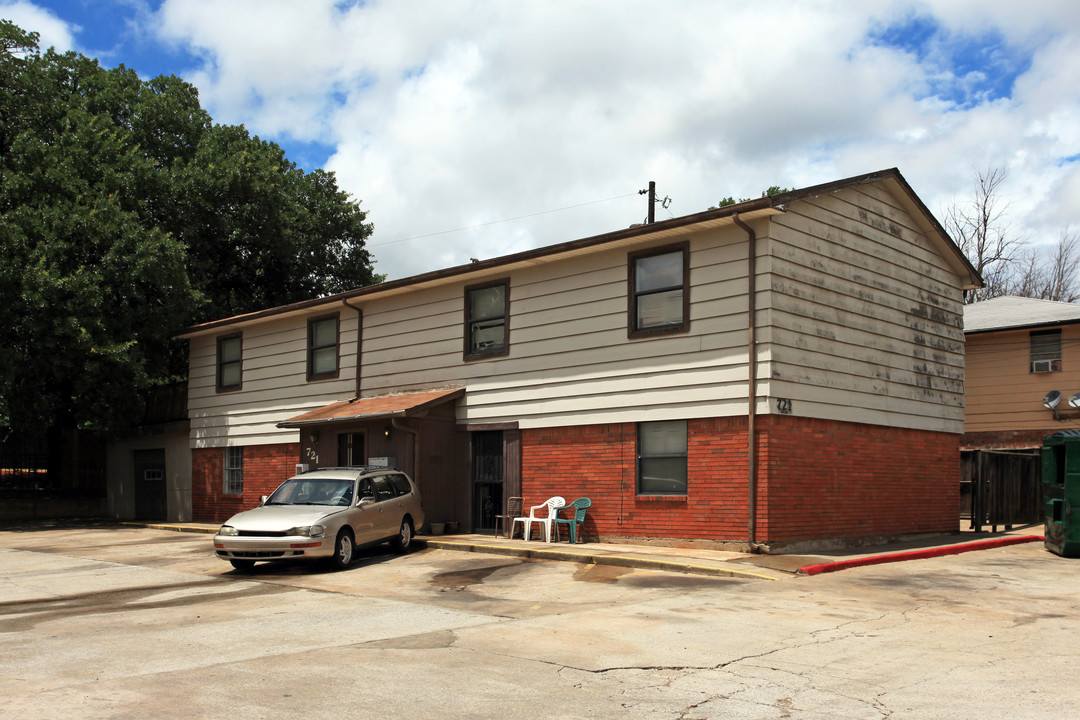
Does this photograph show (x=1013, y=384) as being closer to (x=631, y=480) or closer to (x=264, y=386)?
(x=631, y=480)

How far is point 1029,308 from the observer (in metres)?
27.8

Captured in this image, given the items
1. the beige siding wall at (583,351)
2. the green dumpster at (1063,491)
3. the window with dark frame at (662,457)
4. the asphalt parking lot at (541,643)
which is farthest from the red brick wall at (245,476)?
the green dumpster at (1063,491)

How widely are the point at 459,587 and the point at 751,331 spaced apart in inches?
232

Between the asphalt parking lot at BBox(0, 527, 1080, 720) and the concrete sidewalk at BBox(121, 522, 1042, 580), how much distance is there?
0.31 metres

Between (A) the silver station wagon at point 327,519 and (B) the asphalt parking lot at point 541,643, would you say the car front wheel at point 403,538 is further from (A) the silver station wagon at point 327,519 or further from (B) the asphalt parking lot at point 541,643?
(B) the asphalt parking lot at point 541,643

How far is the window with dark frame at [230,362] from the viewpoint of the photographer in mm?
25500

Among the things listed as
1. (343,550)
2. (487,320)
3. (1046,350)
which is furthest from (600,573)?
(1046,350)

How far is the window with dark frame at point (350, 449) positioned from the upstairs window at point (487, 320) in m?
3.13

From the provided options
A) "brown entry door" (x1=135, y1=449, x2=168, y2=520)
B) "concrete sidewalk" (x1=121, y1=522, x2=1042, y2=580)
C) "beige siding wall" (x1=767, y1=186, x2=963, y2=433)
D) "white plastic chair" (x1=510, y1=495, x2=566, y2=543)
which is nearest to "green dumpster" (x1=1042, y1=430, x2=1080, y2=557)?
"concrete sidewalk" (x1=121, y1=522, x2=1042, y2=580)

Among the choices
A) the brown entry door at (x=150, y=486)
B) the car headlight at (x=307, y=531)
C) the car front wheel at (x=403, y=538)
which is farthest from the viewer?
the brown entry door at (x=150, y=486)

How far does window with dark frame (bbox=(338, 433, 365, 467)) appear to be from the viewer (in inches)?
799

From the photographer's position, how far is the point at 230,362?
84.4 feet

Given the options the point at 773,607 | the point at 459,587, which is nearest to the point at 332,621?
the point at 459,587

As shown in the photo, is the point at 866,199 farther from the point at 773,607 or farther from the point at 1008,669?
the point at 1008,669
